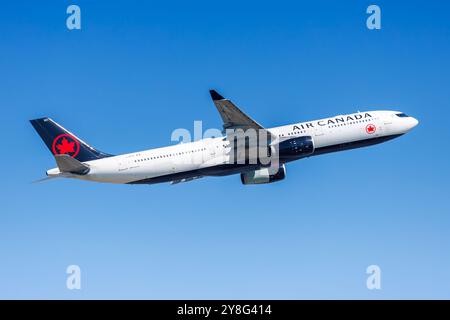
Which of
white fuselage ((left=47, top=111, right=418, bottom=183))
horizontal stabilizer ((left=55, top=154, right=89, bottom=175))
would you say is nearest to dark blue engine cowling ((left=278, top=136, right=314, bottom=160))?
white fuselage ((left=47, top=111, right=418, bottom=183))

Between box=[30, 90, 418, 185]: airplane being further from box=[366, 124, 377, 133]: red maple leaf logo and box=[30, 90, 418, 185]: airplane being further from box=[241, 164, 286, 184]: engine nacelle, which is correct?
box=[241, 164, 286, 184]: engine nacelle

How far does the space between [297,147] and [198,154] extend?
957cm

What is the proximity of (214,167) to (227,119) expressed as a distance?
5.26 m

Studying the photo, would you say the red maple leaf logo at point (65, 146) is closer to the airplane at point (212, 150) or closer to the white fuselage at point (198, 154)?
the airplane at point (212, 150)

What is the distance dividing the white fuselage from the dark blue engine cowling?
53.3 inches

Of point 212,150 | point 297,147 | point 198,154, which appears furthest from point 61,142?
point 297,147

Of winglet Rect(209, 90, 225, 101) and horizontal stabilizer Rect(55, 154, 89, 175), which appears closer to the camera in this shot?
winglet Rect(209, 90, 225, 101)

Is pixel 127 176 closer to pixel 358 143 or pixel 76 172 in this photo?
pixel 76 172

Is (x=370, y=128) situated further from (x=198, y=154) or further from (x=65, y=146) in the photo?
(x=65, y=146)

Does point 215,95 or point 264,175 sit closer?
point 215,95

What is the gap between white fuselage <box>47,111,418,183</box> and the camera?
59500 millimetres

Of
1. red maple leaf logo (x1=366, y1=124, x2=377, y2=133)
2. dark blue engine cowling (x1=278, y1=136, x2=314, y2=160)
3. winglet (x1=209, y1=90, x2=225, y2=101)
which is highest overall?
winglet (x1=209, y1=90, x2=225, y2=101)

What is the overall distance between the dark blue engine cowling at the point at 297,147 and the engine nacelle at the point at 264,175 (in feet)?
18.9

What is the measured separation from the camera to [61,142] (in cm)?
6181
